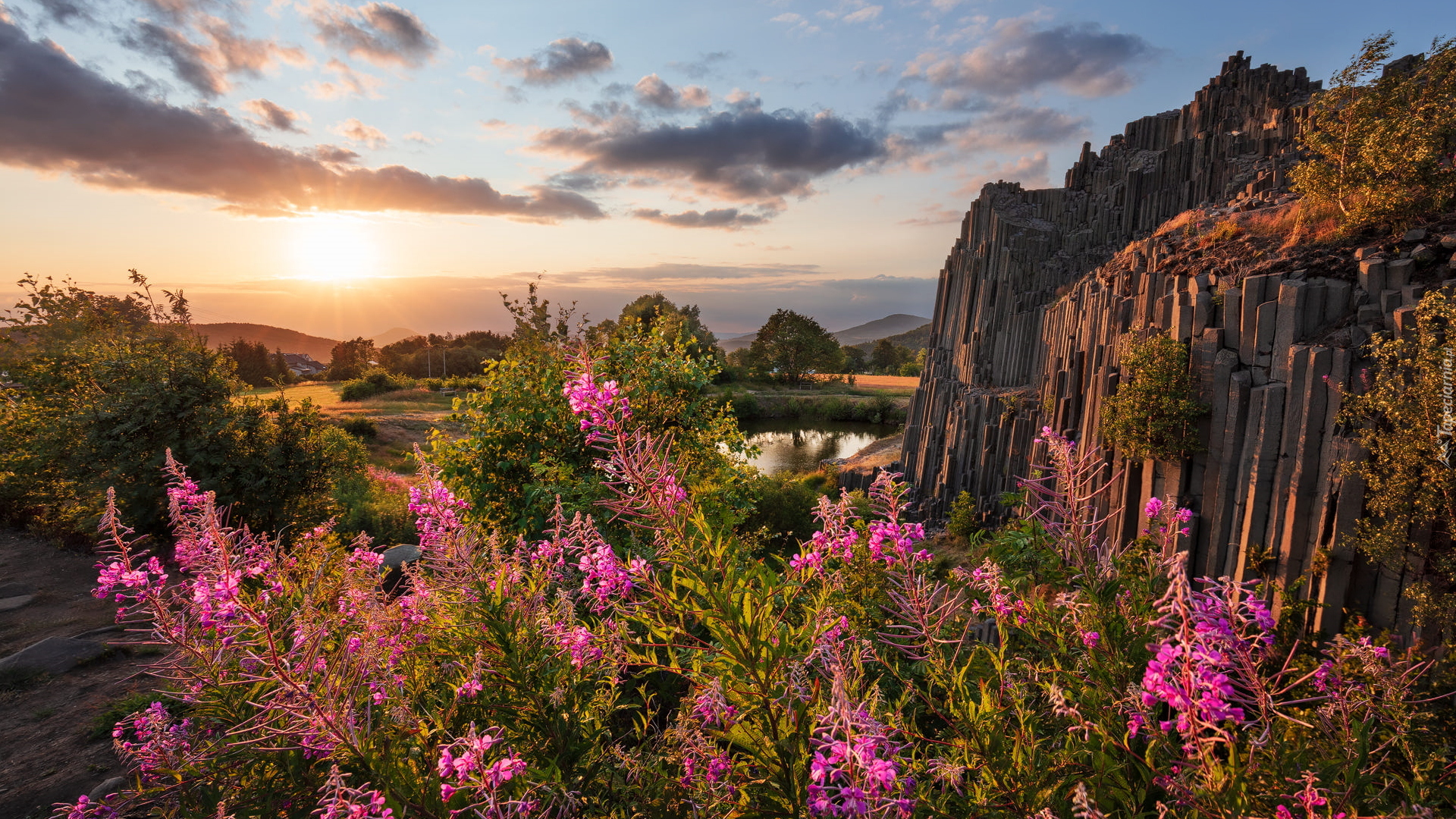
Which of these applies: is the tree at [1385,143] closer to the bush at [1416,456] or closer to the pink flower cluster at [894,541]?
the bush at [1416,456]

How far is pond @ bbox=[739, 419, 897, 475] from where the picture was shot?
33.1m

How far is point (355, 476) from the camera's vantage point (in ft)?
49.3

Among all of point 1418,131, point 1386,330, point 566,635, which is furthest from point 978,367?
point 566,635

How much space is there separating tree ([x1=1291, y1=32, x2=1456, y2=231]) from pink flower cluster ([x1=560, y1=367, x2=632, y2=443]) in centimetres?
920

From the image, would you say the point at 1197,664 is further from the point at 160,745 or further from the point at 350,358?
the point at 350,358

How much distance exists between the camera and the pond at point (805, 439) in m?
33.1

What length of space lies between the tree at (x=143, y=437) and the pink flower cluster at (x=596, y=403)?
380 inches

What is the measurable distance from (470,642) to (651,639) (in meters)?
0.83

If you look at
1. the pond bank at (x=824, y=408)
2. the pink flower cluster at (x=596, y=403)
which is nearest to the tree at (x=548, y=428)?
the pink flower cluster at (x=596, y=403)

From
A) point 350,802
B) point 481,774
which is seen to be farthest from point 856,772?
point 350,802

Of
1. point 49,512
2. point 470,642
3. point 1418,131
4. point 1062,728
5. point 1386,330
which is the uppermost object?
point 1418,131

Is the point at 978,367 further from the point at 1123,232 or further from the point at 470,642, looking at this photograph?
the point at 470,642

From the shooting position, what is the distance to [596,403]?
2537 mm

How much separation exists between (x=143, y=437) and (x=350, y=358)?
75.3m
